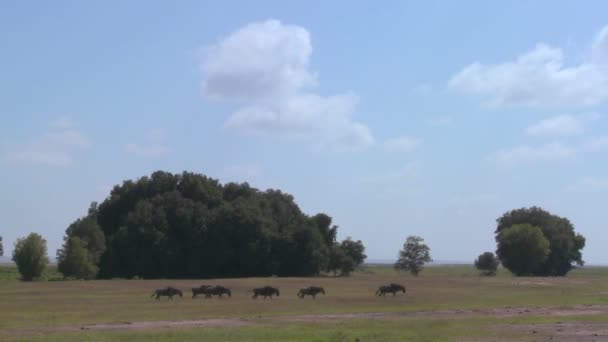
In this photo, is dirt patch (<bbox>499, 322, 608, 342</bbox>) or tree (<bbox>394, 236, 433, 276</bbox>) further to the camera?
tree (<bbox>394, 236, 433, 276</bbox>)

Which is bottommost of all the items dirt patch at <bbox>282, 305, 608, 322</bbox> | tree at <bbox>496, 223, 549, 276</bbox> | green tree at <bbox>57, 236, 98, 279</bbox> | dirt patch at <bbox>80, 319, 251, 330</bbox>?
dirt patch at <bbox>80, 319, 251, 330</bbox>

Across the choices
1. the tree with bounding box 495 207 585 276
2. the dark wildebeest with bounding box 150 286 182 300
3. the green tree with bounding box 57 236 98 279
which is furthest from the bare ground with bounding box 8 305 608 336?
the tree with bounding box 495 207 585 276

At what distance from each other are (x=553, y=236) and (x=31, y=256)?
3034 inches

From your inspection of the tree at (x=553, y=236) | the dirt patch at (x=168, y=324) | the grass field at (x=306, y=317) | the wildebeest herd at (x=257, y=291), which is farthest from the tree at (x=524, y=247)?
the dirt patch at (x=168, y=324)

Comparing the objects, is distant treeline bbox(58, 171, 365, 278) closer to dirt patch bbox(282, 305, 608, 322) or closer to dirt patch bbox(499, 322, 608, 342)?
dirt patch bbox(282, 305, 608, 322)

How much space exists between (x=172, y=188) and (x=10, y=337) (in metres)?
85.6

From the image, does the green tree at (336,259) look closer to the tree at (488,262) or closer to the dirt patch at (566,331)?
the tree at (488,262)

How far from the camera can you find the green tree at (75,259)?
92375mm

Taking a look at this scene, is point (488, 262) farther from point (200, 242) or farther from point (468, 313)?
point (468, 313)

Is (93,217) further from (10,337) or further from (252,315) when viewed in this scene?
(10,337)

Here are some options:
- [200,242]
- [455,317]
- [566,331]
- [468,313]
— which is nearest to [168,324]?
[455,317]

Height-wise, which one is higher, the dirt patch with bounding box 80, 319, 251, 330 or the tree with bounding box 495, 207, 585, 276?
the tree with bounding box 495, 207, 585, 276

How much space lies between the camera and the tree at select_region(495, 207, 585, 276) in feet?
419

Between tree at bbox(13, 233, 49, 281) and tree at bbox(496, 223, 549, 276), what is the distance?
63.6m
